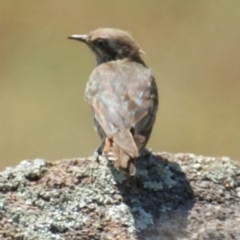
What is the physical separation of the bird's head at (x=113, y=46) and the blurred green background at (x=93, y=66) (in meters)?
2.68

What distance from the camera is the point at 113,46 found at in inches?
392

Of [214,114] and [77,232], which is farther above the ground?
[214,114]

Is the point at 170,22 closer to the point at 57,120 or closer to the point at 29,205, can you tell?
the point at 57,120

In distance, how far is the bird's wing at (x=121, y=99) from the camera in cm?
746

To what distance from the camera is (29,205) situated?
257 inches

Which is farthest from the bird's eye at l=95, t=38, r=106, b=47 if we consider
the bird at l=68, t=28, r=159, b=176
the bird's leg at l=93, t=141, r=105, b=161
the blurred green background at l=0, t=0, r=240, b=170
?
the blurred green background at l=0, t=0, r=240, b=170

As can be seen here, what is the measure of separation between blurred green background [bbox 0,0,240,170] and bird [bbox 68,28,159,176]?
2.86 metres

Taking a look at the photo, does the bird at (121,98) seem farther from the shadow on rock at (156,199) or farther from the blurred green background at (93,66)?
the blurred green background at (93,66)

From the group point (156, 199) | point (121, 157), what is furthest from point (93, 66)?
point (156, 199)

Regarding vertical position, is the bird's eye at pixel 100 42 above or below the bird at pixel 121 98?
above

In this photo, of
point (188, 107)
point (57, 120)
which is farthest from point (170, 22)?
point (57, 120)

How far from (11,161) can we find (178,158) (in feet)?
17.5

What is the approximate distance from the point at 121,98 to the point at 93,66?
804 centimetres

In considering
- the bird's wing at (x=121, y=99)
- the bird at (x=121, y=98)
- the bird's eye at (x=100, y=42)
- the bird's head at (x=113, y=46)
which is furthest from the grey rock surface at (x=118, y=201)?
the bird's eye at (x=100, y=42)
